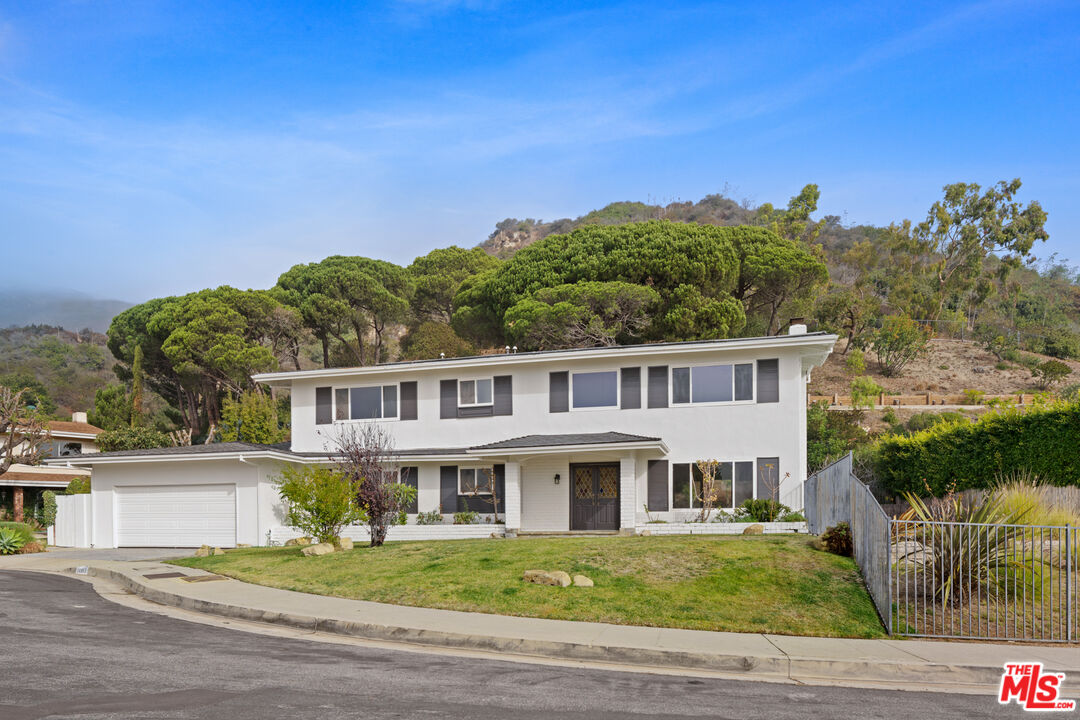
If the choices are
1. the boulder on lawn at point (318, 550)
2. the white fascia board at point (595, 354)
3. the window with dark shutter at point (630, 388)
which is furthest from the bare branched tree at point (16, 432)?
the window with dark shutter at point (630, 388)

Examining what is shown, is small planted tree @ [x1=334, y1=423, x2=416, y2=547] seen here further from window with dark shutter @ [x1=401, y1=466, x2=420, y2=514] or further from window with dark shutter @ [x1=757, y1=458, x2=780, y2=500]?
window with dark shutter @ [x1=757, y1=458, x2=780, y2=500]

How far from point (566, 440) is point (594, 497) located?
6.95 ft

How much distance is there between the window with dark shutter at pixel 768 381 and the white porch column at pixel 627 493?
4.17 meters

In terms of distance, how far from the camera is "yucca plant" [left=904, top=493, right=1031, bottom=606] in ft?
39.6

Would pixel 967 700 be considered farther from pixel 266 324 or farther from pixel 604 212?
pixel 604 212

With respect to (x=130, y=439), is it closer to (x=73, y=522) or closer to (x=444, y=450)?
(x=73, y=522)

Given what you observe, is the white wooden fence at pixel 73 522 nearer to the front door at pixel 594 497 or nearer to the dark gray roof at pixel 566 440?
the dark gray roof at pixel 566 440

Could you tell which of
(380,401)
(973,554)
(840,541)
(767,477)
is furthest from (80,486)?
(973,554)

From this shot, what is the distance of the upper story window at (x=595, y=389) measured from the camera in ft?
85.9

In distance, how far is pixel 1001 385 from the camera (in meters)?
56.9

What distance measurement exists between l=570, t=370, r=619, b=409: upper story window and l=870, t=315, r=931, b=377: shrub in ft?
123

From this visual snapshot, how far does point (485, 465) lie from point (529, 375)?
3.07 m

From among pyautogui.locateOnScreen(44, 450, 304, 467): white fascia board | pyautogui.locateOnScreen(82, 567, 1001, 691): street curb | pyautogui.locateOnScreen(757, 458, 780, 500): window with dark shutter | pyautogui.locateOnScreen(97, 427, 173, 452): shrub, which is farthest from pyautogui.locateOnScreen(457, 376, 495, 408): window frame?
pyautogui.locateOnScreen(97, 427, 173, 452): shrub

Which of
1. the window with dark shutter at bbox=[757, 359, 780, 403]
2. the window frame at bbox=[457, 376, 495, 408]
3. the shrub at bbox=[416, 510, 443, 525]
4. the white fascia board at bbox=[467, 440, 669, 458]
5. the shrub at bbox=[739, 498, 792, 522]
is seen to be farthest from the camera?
the window frame at bbox=[457, 376, 495, 408]
